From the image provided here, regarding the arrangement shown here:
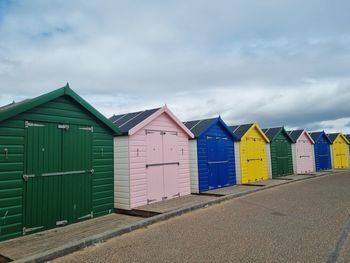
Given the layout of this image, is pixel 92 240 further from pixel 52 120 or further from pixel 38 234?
pixel 52 120

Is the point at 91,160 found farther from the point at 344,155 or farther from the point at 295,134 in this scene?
the point at 344,155

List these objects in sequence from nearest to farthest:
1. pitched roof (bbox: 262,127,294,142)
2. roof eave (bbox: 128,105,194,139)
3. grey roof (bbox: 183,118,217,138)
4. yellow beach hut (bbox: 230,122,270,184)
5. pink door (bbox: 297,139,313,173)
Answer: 1. roof eave (bbox: 128,105,194,139)
2. grey roof (bbox: 183,118,217,138)
3. yellow beach hut (bbox: 230,122,270,184)
4. pitched roof (bbox: 262,127,294,142)
5. pink door (bbox: 297,139,313,173)

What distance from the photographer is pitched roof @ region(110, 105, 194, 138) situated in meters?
10.4

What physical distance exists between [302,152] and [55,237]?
22058 mm

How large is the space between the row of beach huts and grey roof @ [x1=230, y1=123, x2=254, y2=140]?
997mm

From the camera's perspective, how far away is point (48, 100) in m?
7.82

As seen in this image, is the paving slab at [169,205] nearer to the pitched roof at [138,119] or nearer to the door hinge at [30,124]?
the pitched roof at [138,119]

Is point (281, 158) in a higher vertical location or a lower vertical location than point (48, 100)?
lower

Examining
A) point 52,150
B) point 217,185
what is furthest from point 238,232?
point 217,185

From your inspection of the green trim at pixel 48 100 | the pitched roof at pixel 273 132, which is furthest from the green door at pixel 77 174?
the pitched roof at pixel 273 132

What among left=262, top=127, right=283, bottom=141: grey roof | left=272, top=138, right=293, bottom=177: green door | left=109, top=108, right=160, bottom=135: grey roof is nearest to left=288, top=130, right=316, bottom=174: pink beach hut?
left=272, top=138, right=293, bottom=177: green door

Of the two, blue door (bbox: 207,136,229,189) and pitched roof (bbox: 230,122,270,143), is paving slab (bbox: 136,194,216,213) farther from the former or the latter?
pitched roof (bbox: 230,122,270,143)

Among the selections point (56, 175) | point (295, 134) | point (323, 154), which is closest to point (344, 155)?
point (323, 154)

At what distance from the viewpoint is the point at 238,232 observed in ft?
23.8
